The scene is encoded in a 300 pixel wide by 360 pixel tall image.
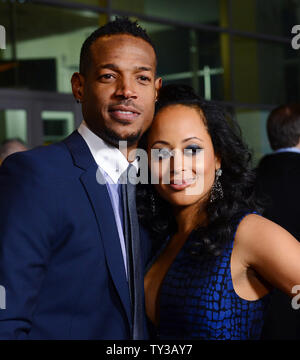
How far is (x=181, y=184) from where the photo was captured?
6.43ft

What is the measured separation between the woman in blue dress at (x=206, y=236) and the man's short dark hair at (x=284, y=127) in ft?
5.17

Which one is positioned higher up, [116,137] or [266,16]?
[266,16]

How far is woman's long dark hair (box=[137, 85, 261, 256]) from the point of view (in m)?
1.98

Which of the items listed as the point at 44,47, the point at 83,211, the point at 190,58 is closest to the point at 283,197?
the point at 83,211

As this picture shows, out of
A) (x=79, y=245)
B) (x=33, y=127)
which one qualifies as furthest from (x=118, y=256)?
(x=33, y=127)

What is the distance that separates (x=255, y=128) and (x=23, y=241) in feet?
25.4

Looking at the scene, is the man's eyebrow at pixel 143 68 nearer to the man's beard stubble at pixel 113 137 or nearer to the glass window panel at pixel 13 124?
the man's beard stubble at pixel 113 137

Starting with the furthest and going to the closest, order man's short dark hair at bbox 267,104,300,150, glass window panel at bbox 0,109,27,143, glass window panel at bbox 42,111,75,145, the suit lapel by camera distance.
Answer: glass window panel at bbox 42,111,75,145 < glass window panel at bbox 0,109,27,143 < man's short dark hair at bbox 267,104,300,150 < the suit lapel

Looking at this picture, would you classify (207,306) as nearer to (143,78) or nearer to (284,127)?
(143,78)

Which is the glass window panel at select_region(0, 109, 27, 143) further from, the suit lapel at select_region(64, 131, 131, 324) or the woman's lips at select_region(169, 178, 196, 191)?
the suit lapel at select_region(64, 131, 131, 324)

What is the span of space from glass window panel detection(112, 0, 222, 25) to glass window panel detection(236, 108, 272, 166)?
1.53 m

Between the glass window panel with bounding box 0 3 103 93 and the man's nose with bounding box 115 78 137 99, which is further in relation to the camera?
the glass window panel with bounding box 0 3 103 93

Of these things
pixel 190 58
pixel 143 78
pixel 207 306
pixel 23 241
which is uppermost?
pixel 190 58

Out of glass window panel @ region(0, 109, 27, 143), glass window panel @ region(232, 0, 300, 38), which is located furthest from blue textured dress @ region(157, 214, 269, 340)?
glass window panel @ region(232, 0, 300, 38)
